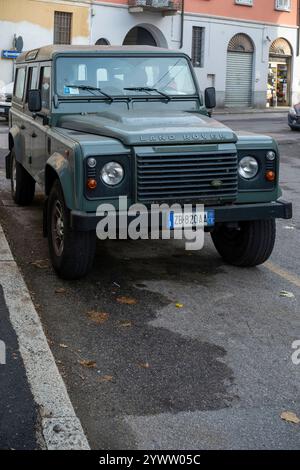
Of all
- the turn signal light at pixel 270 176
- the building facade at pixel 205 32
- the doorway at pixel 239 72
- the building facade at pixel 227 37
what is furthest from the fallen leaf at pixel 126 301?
the doorway at pixel 239 72

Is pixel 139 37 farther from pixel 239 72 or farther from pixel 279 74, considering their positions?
pixel 279 74

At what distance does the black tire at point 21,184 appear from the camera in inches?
364

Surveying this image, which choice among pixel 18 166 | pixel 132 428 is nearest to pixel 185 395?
pixel 132 428

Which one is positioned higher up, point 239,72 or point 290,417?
point 239,72

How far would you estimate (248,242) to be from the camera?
6523 millimetres

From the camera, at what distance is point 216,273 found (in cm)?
665

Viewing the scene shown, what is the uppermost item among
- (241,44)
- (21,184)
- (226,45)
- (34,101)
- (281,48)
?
(281,48)

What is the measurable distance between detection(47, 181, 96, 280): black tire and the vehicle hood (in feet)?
2.17

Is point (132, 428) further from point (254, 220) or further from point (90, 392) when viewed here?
point (254, 220)

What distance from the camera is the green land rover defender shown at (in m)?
5.56

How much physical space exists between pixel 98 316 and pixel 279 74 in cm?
3831

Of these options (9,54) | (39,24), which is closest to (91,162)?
(9,54)

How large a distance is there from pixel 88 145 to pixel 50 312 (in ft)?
4.49

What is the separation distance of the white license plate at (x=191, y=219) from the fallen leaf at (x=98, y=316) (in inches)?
35.6
